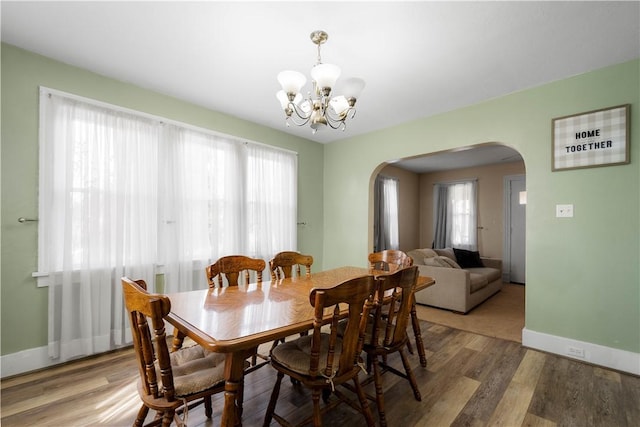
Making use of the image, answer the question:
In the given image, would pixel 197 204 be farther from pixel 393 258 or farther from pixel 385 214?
pixel 385 214

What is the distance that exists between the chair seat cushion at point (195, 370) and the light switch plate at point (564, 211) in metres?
3.10

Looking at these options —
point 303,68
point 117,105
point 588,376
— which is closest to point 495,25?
point 303,68

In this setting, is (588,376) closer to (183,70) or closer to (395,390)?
(395,390)

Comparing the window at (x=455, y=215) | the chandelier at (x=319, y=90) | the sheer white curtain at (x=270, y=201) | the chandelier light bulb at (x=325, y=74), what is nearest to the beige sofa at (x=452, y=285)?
the window at (x=455, y=215)

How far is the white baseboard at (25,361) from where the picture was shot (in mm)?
2184

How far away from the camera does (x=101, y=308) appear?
8.39 ft

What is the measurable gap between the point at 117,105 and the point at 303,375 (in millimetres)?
2906

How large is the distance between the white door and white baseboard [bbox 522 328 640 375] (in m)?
3.56

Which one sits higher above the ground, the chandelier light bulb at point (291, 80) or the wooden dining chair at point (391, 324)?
the chandelier light bulb at point (291, 80)

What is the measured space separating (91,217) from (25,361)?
1221 millimetres

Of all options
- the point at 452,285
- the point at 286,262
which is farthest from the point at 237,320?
the point at 452,285

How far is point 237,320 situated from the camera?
4.56ft

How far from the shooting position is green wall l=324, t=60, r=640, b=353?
7.68ft

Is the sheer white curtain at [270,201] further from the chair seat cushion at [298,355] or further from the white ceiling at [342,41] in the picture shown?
the chair seat cushion at [298,355]
